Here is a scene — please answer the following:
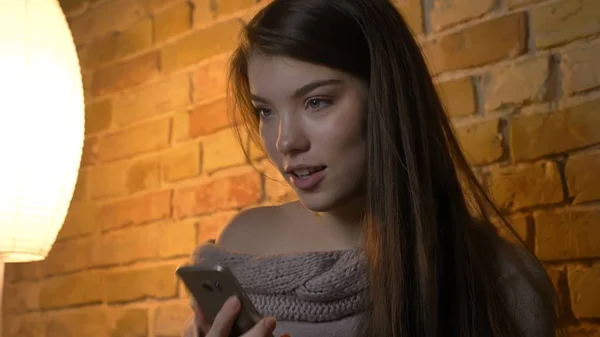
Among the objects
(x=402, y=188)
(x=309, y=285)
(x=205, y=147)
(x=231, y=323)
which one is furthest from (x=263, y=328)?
(x=205, y=147)

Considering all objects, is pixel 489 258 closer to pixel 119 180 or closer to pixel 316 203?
pixel 316 203

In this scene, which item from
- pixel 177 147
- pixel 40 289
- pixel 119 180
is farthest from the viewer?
pixel 40 289

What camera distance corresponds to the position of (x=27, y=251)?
121 centimetres

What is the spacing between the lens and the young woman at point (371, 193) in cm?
85

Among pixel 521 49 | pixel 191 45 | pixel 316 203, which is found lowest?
pixel 316 203

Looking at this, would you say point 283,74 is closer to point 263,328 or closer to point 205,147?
point 263,328

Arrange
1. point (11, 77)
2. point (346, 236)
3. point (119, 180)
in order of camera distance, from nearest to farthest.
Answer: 1. point (346, 236)
2. point (11, 77)
3. point (119, 180)

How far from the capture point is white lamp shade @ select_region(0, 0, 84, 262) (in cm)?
116

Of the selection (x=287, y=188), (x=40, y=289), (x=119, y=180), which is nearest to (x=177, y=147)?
(x=119, y=180)

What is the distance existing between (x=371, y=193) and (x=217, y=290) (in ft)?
0.75

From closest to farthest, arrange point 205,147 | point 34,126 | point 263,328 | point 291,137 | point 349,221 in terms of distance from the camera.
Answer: point 263,328, point 291,137, point 349,221, point 34,126, point 205,147

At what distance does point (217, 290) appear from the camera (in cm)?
77

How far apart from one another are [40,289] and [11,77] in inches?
30.1

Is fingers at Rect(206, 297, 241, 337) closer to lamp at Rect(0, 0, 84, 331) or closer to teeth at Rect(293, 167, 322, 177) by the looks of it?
teeth at Rect(293, 167, 322, 177)
